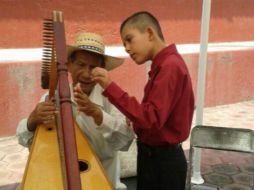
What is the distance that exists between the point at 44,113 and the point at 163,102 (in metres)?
0.45

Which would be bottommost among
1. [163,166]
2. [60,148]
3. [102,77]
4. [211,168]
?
[211,168]

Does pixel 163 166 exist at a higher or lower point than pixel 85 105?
lower

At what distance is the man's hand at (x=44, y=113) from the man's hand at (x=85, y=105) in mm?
94

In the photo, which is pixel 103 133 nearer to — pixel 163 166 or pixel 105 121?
pixel 105 121

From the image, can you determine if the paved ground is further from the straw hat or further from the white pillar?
Answer: the straw hat

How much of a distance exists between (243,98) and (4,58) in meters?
3.86

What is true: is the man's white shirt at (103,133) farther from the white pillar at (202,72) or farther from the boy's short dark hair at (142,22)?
the white pillar at (202,72)

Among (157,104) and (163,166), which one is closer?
(157,104)

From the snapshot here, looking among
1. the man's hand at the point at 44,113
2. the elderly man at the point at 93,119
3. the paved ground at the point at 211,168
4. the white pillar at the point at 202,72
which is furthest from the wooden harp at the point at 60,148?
the paved ground at the point at 211,168

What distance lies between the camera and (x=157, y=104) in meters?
1.35

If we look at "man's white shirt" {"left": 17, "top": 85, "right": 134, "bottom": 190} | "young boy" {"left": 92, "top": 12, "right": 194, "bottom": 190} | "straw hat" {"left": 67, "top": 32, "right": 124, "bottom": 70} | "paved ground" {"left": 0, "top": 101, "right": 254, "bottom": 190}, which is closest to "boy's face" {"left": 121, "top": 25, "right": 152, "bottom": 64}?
"young boy" {"left": 92, "top": 12, "right": 194, "bottom": 190}

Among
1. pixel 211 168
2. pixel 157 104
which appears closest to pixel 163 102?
pixel 157 104

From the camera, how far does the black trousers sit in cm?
166

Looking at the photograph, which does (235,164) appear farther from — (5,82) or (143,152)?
(5,82)
